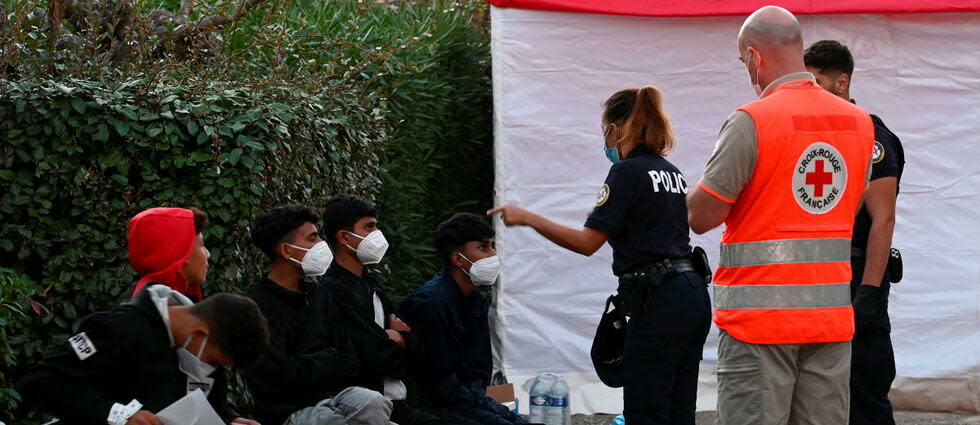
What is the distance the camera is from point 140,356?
4.19 m

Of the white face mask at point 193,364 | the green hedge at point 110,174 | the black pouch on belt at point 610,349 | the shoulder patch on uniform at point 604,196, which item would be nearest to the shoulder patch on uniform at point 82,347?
the white face mask at point 193,364

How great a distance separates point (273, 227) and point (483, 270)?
1346 mm

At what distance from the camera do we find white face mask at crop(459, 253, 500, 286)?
6.77 meters

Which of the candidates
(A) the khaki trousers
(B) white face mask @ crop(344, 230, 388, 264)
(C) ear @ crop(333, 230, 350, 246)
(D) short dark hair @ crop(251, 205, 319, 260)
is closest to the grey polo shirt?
(A) the khaki trousers

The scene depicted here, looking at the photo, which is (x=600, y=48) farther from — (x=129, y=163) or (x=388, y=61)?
(x=129, y=163)

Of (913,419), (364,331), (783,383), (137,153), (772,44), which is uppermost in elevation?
(772,44)

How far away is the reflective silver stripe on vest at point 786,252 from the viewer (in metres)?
4.48

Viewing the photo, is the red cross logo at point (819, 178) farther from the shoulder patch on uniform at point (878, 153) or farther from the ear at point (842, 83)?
the ear at point (842, 83)

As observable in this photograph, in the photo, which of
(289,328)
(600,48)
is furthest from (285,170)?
(600,48)

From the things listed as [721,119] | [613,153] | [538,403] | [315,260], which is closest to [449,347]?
[315,260]

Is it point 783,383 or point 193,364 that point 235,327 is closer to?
point 193,364

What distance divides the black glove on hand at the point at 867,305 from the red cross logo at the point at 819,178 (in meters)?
0.96

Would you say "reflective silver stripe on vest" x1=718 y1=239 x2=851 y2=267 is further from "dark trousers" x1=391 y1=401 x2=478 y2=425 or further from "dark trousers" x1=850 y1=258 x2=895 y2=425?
"dark trousers" x1=391 y1=401 x2=478 y2=425

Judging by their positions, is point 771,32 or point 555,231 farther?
point 555,231
